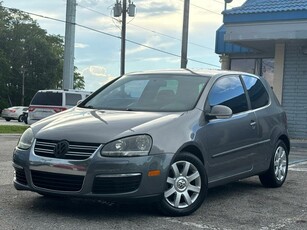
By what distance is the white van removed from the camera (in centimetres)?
1867

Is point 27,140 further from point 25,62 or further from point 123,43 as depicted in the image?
point 25,62

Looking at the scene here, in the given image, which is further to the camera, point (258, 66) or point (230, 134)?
point (258, 66)

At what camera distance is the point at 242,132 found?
6336 millimetres

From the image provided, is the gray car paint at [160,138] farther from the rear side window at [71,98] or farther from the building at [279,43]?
the rear side window at [71,98]

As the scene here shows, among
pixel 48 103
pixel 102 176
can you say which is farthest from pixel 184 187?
pixel 48 103

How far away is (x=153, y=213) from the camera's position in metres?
5.33

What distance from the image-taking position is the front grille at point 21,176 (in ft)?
17.2

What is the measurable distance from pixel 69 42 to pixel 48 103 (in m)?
8.82

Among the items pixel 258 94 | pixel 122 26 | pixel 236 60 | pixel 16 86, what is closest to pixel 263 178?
pixel 258 94

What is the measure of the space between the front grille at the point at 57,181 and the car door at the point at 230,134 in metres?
1.55

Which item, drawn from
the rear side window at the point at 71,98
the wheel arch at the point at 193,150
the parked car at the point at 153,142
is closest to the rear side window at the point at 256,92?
the parked car at the point at 153,142

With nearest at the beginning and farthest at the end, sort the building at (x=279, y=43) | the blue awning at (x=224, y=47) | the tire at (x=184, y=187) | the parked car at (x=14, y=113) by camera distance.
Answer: the tire at (x=184, y=187) → the building at (x=279, y=43) → the blue awning at (x=224, y=47) → the parked car at (x=14, y=113)

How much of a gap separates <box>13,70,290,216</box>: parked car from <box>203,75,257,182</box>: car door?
0.04 ft

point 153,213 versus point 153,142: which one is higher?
point 153,142
